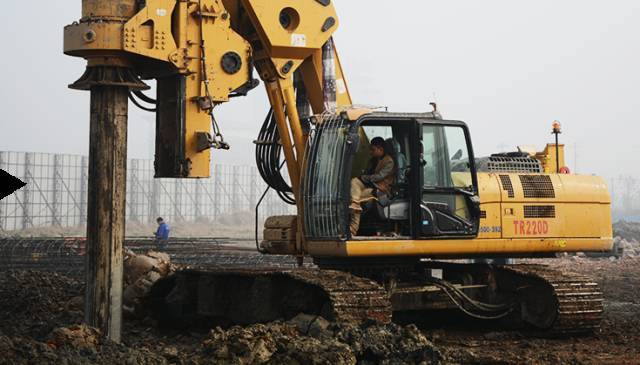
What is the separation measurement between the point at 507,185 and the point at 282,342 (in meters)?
4.70

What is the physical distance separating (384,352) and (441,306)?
11.2 feet

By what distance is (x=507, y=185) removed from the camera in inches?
484

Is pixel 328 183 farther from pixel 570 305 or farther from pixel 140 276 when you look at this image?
pixel 140 276

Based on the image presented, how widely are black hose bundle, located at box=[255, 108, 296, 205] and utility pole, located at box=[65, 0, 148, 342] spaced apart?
246cm

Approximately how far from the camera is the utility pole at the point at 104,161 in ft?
34.2

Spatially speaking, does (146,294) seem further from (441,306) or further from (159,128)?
(441,306)

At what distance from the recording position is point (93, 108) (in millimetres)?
10547

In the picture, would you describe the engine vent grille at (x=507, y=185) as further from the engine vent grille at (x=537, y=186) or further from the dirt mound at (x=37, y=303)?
the dirt mound at (x=37, y=303)

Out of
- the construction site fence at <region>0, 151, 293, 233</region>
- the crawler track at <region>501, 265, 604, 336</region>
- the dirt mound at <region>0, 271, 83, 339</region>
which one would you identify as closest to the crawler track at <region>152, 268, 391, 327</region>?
the dirt mound at <region>0, 271, 83, 339</region>

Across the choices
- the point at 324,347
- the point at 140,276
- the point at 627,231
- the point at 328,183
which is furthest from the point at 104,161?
the point at 627,231

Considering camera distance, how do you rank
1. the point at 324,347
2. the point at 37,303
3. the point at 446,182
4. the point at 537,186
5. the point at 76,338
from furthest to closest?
1. the point at 37,303
2. the point at 537,186
3. the point at 446,182
4. the point at 76,338
5. the point at 324,347

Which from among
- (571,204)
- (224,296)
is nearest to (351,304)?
(224,296)

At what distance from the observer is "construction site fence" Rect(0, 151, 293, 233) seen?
55.2 meters

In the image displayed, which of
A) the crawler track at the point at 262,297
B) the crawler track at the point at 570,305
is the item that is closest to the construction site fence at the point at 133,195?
the crawler track at the point at 262,297
